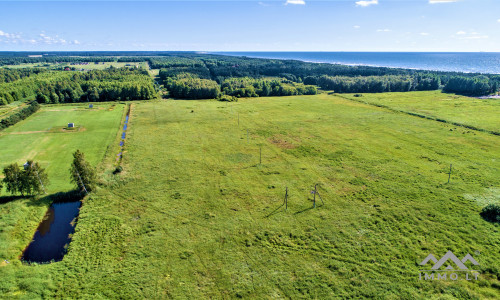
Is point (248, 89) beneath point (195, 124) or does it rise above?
above

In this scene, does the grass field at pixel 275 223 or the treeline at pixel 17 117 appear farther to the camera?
the treeline at pixel 17 117

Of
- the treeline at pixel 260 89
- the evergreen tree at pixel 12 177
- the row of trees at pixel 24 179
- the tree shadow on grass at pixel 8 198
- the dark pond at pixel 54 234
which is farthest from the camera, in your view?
the treeline at pixel 260 89

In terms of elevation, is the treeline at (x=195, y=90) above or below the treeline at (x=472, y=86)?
below

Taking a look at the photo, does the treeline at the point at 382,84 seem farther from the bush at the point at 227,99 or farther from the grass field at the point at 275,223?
the grass field at the point at 275,223

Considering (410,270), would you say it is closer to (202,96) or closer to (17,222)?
(17,222)

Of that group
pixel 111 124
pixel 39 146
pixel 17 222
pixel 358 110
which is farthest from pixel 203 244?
pixel 358 110

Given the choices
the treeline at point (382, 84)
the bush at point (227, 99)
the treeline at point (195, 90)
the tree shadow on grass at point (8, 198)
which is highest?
the treeline at point (382, 84)

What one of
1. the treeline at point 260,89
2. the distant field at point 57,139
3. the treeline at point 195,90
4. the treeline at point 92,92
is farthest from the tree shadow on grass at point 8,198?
the treeline at point 260,89
